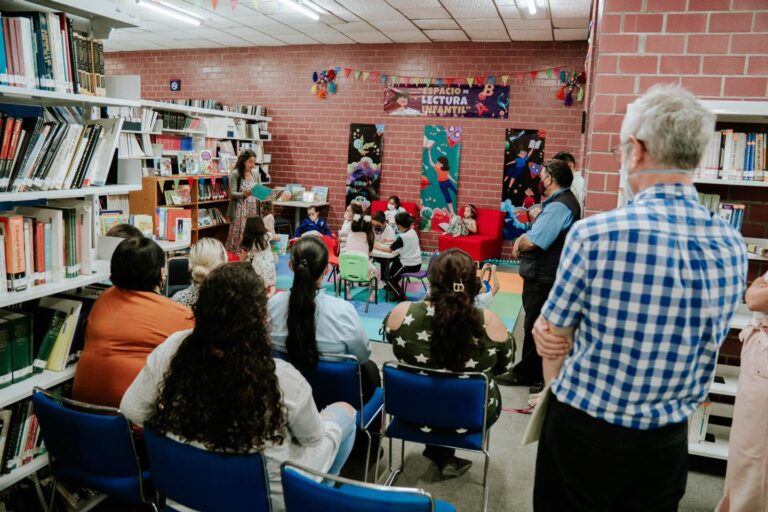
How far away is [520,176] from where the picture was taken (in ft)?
28.4

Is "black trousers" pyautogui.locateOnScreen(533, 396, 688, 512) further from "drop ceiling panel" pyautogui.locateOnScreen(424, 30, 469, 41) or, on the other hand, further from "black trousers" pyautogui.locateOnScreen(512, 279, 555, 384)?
"drop ceiling panel" pyautogui.locateOnScreen(424, 30, 469, 41)

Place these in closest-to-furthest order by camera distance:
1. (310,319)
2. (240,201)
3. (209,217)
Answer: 1. (310,319)
2. (240,201)
3. (209,217)

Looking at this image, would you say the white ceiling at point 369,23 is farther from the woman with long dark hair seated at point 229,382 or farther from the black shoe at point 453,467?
the woman with long dark hair seated at point 229,382

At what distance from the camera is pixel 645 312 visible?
1.28 metres

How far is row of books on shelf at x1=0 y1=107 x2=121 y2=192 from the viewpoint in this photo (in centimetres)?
205

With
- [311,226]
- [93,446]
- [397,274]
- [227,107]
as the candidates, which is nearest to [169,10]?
[227,107]

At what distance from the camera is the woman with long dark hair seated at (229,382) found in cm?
161

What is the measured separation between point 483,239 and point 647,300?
22.6ft

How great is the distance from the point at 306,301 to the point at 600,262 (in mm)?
1460

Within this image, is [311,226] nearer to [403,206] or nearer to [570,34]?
[403,206]

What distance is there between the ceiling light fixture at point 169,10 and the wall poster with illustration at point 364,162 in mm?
2880

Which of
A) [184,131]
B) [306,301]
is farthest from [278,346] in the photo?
[184,131]

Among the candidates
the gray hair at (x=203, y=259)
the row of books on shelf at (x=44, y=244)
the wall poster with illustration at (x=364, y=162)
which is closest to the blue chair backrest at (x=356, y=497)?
the row of books on shelf at (x=44, y=244)

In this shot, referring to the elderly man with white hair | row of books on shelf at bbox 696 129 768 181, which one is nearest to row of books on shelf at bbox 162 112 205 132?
row of books on shelf at bbox 696 129 768 181
